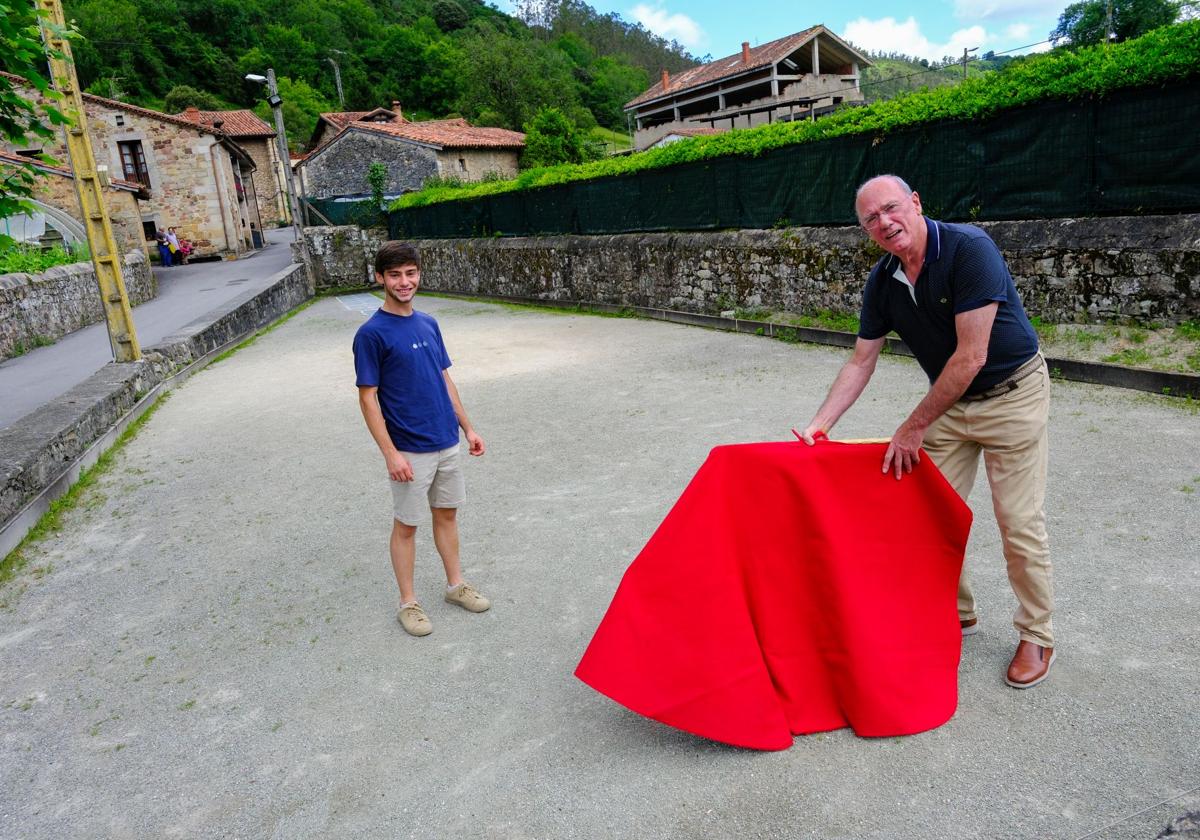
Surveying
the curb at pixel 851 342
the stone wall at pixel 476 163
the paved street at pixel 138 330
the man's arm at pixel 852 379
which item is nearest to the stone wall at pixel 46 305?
the paved street at pixel 138 330

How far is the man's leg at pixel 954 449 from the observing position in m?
3.26

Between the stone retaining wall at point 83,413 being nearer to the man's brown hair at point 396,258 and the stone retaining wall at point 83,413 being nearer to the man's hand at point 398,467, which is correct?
the man's hand at point 398,467

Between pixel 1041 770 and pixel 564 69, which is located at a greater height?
pixel 564 69

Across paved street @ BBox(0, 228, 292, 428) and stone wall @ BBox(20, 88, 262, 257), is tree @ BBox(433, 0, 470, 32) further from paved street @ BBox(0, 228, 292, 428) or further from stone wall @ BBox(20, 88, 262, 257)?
paved street @ BBox(0, 228, 292, 428)

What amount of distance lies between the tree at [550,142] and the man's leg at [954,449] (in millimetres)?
50254

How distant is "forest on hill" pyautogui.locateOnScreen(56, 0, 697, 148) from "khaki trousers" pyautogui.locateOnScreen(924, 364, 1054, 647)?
249 feet

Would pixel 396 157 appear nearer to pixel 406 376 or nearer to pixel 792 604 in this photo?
pixel 406 376

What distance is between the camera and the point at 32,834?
109 inches

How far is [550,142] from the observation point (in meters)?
51.8

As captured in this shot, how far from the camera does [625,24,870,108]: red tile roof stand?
160ft

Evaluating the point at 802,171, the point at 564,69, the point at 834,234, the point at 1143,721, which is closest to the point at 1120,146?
the point at 834,234

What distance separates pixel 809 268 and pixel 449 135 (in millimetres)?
42443

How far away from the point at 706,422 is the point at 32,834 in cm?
568

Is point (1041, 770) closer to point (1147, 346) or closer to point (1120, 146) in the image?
point (1147, 346)
